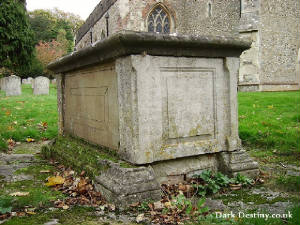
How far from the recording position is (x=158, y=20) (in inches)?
794

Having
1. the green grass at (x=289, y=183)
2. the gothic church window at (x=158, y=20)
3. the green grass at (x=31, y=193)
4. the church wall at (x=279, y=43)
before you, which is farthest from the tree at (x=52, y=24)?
the green grass at (x=289, y=183)

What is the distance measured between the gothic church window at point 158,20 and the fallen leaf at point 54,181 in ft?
59.6

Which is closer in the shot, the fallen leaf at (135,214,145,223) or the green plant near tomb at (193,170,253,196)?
the fallen leaf at (135,214,145,223)

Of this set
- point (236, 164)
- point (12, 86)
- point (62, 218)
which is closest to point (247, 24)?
point (12, 86)

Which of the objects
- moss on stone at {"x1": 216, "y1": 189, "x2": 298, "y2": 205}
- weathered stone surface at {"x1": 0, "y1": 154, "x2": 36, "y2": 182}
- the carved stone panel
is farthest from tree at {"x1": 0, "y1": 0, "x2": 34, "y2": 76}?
moss on stone at {"x1": 216, "y1": 189, "x2": 298, "y2": 205}

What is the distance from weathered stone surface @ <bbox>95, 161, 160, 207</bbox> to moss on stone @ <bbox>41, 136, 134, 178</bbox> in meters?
0.12

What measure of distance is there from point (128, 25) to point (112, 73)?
17.0 meters

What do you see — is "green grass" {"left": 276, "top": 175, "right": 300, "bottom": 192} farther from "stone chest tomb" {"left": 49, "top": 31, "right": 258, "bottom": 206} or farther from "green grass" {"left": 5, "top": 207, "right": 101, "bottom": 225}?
"green grass" {"left": 5, "top": 207, "right": 101, "bottom": 225}

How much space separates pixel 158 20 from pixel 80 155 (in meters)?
18.2

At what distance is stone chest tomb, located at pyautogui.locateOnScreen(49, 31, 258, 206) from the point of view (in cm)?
260

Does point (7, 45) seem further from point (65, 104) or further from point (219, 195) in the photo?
point (219, 195)

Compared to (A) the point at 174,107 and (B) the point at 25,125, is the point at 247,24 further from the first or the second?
(A) the point at 174,107

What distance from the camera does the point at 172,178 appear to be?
289 cm

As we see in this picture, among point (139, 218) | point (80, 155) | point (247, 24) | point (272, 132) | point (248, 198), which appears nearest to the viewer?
point (139, 218)
